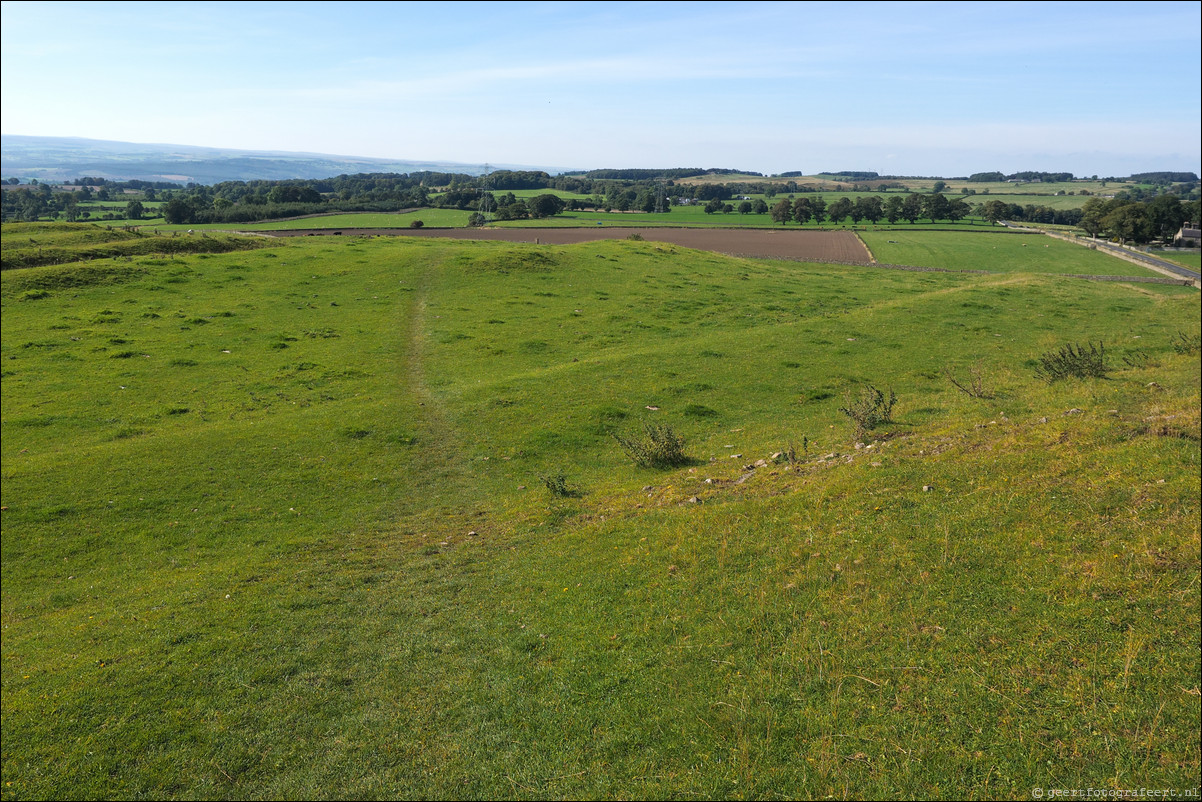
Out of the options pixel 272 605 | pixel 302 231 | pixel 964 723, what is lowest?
pixel 272 605

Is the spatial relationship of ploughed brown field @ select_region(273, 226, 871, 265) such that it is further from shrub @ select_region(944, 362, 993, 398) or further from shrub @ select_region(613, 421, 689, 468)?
shrub @ select_region(613, 421, 689, 468)

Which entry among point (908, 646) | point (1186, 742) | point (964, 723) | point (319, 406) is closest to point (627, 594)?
point (908, 646)

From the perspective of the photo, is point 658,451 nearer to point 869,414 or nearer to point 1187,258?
point 869,414

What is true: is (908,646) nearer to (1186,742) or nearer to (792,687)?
(792,687)

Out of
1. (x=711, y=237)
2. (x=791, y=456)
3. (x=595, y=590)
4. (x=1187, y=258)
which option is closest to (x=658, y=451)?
(x=791, y=456)

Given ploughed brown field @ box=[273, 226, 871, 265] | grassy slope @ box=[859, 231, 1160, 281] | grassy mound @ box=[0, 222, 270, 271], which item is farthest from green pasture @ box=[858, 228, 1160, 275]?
grassy mound @ box=[0, 222, 270, 271]

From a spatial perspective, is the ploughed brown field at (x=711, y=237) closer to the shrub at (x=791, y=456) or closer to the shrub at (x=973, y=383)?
the shrub at (x=973, y=383)
